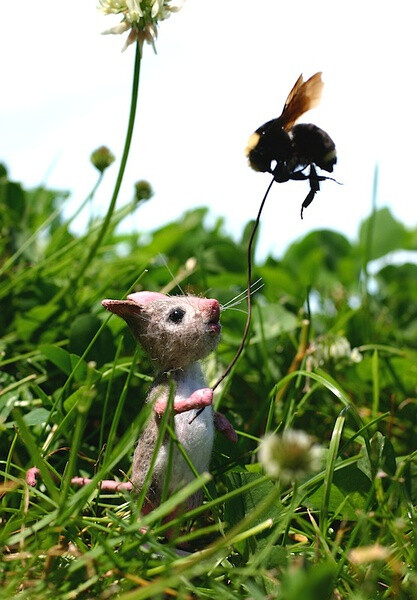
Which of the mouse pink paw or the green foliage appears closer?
the green foliage

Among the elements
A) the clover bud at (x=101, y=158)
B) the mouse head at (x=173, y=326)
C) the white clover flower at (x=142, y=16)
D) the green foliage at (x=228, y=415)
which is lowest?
the green foliage at (x=228, y=415)

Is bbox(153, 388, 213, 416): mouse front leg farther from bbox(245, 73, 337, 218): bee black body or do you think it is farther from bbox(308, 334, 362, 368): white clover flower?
bbox(308, 334, 362, 368): white clover flower

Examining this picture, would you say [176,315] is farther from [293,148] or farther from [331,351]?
[331,351]

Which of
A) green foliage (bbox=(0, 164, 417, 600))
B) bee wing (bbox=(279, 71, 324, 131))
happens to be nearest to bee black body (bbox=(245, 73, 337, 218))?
bee wing (bbox=(279, 71, 324, 131))

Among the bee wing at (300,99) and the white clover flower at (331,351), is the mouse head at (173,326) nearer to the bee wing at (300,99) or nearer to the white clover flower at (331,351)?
the bee wing at (300,99)

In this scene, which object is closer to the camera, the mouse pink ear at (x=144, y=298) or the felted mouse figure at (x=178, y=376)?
the felted mouse figure at (x=178, y=376)

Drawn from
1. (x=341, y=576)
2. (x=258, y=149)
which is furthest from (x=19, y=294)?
(x=341, y=576)

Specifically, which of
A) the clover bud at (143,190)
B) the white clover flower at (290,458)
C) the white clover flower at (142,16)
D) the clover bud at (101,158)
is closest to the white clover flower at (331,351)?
the clover bud at (143,190)

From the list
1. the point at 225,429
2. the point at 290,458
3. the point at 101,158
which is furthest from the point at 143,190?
the point at 290,458
